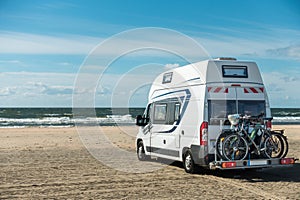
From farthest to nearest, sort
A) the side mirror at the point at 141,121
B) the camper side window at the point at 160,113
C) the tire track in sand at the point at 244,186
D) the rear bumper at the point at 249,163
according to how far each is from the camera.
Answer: the side mirror at the point at 141,121, the camper side window at the point at 160,113, the rear bumper at the point at 249,163, the tire track in sand at the point at 244,186

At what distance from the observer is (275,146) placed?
1023 cm

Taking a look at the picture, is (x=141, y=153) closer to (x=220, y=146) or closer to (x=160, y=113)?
(x=160, y=113)

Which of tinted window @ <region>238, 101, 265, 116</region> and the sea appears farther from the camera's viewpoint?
the sea

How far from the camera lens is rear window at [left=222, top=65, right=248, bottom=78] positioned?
10.6 m

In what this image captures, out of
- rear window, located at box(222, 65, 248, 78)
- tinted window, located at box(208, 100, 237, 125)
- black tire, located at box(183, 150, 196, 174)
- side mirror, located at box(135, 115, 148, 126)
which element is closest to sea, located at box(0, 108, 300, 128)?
side mirror, located at box(135, 115, 148, 126)

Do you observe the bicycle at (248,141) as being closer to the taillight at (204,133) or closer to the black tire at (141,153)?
the taillight at (204,133)

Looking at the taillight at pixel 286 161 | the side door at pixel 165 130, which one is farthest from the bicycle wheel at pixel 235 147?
the side door at pixel 165 130

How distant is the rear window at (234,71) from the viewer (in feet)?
34.6

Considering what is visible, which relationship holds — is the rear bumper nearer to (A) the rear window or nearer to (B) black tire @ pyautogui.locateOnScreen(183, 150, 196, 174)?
(B) black tire @ pyautogui.locateOnScreen(183, 150, 196, 174)

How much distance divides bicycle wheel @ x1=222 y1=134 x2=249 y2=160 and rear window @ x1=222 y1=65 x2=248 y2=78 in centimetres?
157

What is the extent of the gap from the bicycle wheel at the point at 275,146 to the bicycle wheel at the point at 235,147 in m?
0.53

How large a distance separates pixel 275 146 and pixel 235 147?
1.05 meters

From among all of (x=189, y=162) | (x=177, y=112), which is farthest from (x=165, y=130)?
(x=189, y=162)

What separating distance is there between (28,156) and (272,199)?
33.7 feet
